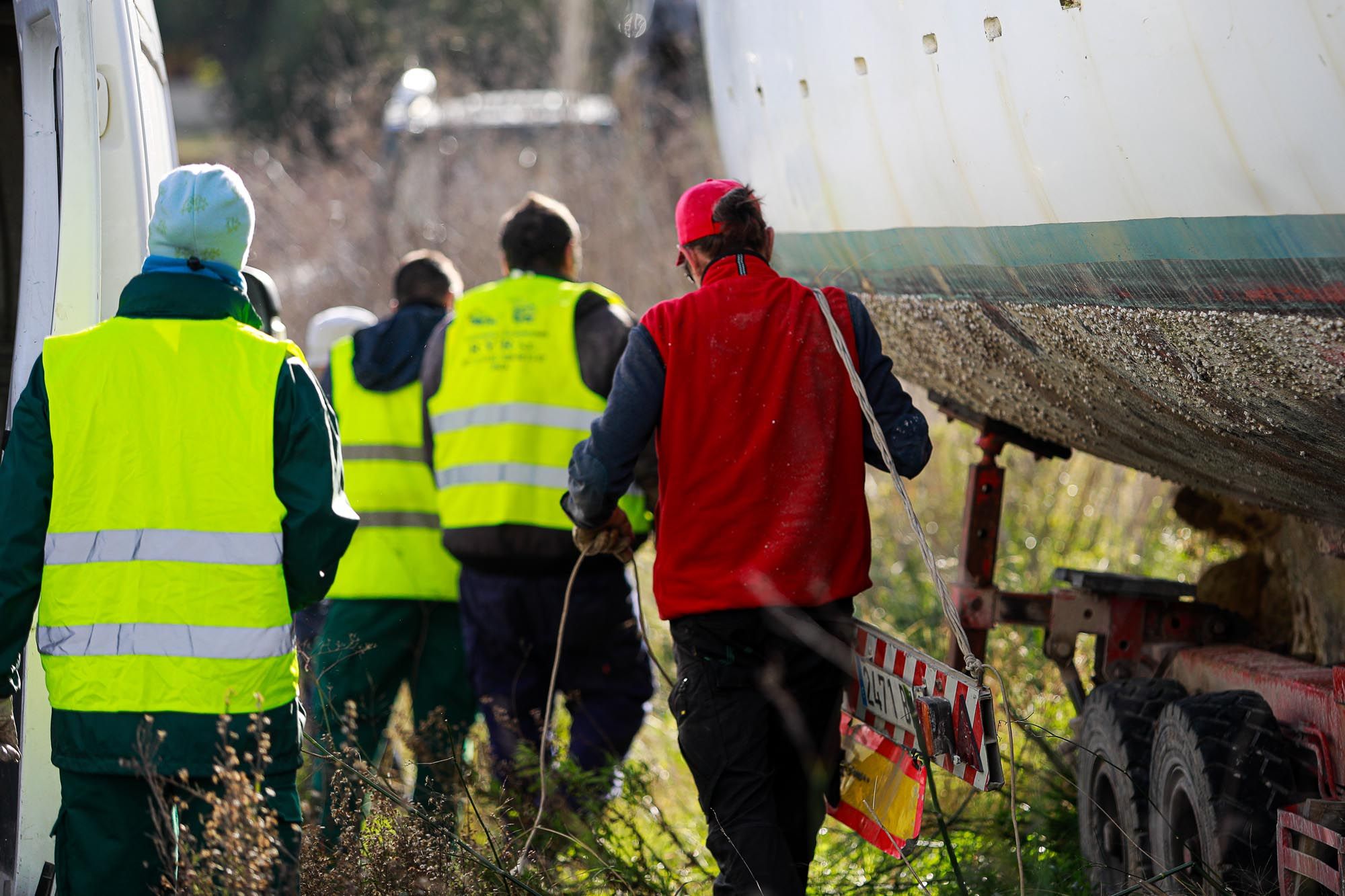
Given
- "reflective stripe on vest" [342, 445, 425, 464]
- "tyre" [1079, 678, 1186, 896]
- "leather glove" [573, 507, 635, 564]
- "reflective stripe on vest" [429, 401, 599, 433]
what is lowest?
"tyre" [1079, 678, 1186, 896]

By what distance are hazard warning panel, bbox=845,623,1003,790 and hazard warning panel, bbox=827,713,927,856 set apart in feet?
0.20

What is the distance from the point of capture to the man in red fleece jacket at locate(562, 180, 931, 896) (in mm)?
3820

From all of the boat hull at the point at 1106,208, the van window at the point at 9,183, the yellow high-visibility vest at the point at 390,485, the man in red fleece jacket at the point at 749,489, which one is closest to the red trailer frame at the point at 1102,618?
the boat hull at the point at 1106,208

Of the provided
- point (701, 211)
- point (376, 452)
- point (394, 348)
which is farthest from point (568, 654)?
point (701, 211)

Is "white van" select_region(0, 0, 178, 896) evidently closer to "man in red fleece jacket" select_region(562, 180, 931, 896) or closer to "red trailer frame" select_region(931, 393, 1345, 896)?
"man in red fleece jacket" select_region(562, 180, 931, 896)

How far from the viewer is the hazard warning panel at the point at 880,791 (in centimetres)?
369

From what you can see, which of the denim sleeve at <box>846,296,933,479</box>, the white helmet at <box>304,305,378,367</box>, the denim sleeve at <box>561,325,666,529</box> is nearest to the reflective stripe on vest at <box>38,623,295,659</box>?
the denim sleeve at <box>561,325,666,529</box>

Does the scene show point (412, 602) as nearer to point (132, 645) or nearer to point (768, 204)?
point (768, 204)

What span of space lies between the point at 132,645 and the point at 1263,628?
11.6ft

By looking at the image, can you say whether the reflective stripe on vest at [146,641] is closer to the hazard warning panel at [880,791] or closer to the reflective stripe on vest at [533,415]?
the hazard warning panel at [880,791]

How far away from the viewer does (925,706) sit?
337 centimetres

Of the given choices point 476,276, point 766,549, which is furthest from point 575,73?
point 766,549

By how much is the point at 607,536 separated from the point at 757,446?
627mm

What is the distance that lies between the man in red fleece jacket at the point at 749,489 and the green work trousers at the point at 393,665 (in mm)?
1653
